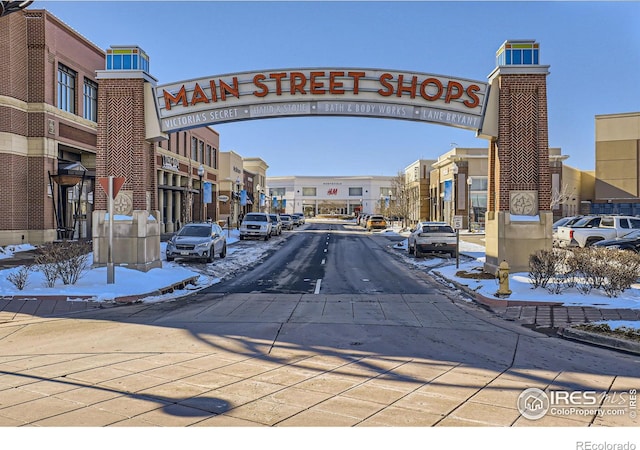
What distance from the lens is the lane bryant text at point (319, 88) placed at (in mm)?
16297

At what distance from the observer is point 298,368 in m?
6.76

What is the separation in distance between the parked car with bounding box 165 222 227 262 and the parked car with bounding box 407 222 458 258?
362 inches

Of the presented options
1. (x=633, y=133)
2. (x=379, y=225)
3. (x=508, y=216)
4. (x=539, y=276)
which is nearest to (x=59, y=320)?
(x=539, y=276)

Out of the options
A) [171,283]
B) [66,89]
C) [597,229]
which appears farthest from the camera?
[66,89]

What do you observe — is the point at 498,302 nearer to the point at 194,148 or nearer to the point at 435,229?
the point at 435,229

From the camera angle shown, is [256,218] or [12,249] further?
[256,218]

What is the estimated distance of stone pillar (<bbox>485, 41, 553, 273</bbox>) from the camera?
51.1ft

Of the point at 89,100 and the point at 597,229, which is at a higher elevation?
the point at 89,100

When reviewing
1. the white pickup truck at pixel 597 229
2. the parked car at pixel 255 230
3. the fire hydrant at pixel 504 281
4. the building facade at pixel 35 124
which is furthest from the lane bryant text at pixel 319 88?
the parked car at pixel 255 230

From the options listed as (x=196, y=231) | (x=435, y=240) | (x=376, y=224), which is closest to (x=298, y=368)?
(x=196, y=231)

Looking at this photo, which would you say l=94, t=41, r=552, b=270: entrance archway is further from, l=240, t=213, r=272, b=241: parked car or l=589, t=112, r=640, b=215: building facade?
l=589, t=112, r=640, b=215: building facade

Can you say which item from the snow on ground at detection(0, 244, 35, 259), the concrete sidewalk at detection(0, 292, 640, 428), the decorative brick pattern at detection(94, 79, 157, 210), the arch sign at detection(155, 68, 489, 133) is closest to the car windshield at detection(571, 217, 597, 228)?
the arch sign at detection(155, 68, 489, 133)

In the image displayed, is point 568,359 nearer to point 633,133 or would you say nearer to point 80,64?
point 80,64

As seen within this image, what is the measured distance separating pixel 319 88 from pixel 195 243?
8194mm
